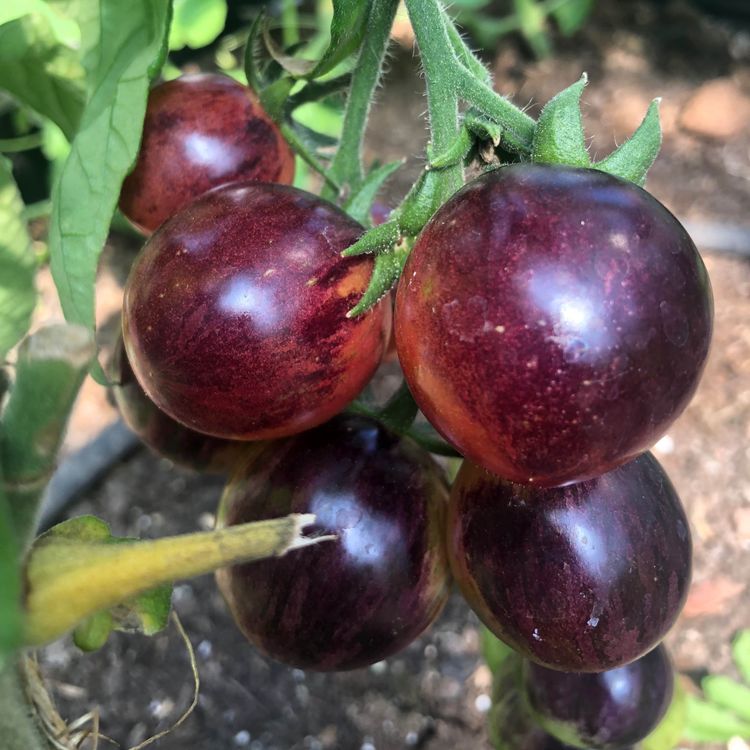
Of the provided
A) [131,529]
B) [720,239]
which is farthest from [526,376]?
[720,239]

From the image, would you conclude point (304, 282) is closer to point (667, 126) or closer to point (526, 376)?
point (526, 376)

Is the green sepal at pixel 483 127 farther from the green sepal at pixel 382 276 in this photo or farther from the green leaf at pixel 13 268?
the green leaf at pixel 13 268

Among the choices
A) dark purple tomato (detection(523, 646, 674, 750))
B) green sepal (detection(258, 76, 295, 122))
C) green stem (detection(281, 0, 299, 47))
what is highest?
green sepal (detection(258, 76, 295, 122))

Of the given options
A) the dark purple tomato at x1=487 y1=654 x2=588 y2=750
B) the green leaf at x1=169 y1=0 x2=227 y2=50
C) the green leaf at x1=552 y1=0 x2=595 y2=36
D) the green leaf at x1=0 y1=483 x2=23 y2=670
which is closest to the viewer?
the green leaf at x1=0 y1=483 x2=23 y2=670

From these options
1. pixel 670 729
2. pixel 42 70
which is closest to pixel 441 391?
pixel 42 70

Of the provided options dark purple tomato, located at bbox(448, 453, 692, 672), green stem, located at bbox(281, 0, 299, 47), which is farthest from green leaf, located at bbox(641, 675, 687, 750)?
green stem, located at bbox(281, 0, 299, 47)

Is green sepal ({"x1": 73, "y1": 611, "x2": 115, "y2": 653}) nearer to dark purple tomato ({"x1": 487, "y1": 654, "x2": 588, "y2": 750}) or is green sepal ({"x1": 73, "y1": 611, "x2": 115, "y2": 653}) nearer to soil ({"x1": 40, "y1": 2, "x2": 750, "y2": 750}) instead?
dark purple tomato ({"x1": 487, "y1": 654, "x2": 588, "y2": 750})

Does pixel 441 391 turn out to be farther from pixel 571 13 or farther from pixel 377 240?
pixel 571 13
